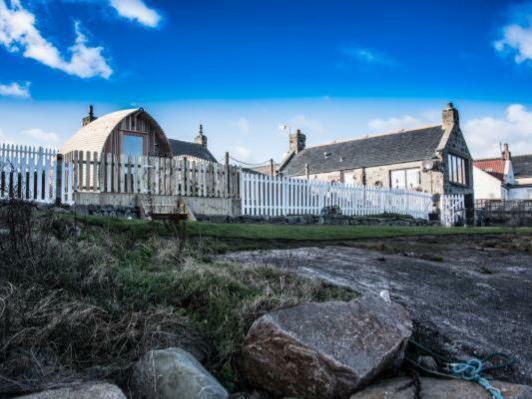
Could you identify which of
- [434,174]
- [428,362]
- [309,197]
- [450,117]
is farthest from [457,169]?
[428,362]

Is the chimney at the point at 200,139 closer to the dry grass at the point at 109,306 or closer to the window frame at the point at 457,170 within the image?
the window frame at the point at 457,170

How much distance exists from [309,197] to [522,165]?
48.1 metres

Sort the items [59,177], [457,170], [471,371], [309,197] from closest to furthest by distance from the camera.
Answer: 1. [471,371]
2. [59,177]
3. [309,197]
4. [457,170]

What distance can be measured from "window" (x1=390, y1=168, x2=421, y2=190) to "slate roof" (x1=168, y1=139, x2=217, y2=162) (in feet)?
45.9

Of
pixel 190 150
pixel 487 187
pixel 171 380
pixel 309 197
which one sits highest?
pixel 190 150

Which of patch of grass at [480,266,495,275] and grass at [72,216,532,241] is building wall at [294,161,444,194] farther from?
patch of grass at [480,266,495,275]

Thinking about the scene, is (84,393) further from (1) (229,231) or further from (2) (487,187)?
(2) (487,187)

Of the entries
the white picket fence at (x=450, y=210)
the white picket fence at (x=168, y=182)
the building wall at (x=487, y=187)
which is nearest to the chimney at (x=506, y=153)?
the building wall at (x=487, y=187)

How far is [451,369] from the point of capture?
3516 mm

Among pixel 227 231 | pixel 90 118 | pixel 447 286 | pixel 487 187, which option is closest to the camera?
pixel 447 286

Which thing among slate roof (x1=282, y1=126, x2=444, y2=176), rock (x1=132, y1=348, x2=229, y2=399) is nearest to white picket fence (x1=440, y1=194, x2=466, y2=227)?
slate roof (x1=282, y1=126, x2=444, y2=176)

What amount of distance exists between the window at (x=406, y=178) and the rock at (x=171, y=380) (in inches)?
1111

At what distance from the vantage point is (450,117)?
29688 millimetres

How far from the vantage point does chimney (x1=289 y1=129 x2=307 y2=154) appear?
4109 centimetres
